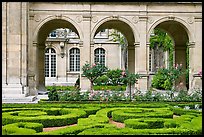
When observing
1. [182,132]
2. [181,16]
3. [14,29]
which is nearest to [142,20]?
[181,16]

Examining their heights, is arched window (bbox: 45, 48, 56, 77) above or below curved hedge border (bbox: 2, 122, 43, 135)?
above

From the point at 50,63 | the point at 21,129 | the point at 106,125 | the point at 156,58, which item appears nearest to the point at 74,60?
the point at 50,63

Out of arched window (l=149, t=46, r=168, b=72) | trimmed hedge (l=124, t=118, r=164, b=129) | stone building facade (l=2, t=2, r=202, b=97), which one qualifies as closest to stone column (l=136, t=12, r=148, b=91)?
stone building facade (l=2, t=2, r=202, b=97)

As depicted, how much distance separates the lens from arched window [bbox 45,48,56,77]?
1633 inches

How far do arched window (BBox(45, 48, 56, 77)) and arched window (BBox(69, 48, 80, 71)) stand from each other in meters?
1.87

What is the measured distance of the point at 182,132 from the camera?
6.25 meters

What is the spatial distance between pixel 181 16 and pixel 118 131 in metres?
18.9

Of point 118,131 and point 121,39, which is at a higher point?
point 121,39

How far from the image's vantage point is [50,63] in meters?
41.6

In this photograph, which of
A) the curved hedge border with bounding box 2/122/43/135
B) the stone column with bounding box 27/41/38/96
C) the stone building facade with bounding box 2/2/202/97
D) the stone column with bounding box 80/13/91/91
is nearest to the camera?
the curved hedge border with bounding box 2/122/43/135

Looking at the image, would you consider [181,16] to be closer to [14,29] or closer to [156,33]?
[14,29]

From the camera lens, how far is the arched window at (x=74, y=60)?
4191cm

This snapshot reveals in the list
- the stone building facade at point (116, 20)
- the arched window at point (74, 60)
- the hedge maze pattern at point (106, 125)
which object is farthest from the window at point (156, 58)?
the hedge maze pattern at point (106, 125)

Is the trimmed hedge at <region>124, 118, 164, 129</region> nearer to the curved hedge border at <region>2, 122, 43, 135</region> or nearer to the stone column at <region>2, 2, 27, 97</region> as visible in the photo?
the curved hedge border at <region>2, 122, 43, 135</region>
